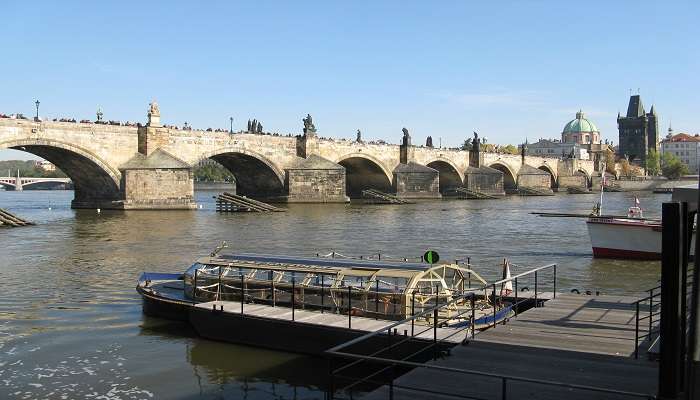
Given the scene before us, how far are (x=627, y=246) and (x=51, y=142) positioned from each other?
37742mm

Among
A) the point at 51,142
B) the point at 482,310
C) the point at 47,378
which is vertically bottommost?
the point at 47,378

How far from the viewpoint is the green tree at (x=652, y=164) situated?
181m

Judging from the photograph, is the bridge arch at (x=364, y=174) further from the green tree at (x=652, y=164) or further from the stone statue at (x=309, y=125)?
the green tree at (x=652, y=164)

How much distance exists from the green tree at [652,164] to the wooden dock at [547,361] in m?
183

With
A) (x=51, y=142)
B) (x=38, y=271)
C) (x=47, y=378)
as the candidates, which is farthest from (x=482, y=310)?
(x=51, y=142)

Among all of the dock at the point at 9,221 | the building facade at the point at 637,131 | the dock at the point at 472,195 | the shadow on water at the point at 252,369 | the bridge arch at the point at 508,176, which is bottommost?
the shadow on water at the point at 252,369

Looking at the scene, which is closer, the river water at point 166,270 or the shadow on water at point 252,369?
the shadow on water at point 252,369

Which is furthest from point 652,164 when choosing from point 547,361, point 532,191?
point 547,361

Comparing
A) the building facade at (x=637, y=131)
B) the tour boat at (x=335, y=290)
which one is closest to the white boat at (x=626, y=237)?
the tour boat at (x=335, y=290)

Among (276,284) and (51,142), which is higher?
(51,142)

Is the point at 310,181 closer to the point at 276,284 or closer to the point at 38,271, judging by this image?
the point at 38,271

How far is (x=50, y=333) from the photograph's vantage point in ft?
49.4

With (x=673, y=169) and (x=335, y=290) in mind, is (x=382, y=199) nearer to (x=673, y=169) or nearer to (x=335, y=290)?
(x=335, y=290)

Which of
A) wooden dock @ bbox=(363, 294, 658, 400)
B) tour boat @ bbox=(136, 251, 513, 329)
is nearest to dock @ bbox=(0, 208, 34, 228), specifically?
tour boat @ bbox=(136, 251, 513, 329)
